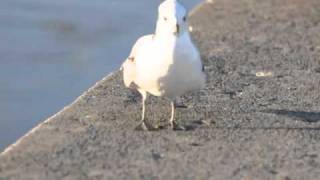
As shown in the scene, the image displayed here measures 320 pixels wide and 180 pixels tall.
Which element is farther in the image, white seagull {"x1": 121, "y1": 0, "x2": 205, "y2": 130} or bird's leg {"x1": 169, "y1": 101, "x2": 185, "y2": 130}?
bird's leg {"x1": 169, "y1": 101, "x2": 185, "y2": 130}

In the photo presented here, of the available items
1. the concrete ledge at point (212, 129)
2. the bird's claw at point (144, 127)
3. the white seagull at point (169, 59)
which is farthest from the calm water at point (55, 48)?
the white seagull at point (169, 59)

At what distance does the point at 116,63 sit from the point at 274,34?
→ 1.25 meters

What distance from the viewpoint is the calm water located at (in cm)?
771

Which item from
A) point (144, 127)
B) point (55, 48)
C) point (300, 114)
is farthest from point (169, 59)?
point (55, 48)

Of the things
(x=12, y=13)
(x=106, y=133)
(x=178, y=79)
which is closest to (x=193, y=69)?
(x=178, y=79)

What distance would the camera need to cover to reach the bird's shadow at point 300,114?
6363 millimetres

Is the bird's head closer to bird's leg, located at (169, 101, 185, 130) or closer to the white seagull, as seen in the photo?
the white seagull

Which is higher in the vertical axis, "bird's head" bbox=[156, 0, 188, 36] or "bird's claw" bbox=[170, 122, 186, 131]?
"bird's head" bbox=[156, 0, 188, 36]

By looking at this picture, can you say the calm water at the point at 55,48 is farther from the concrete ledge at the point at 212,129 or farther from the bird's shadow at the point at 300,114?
the bird's shadow at the point at 300,114

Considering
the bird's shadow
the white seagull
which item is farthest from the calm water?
the bird's shadow

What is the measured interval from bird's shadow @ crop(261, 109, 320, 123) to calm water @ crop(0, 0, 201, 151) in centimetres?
175

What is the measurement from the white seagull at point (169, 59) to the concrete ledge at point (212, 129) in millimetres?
274

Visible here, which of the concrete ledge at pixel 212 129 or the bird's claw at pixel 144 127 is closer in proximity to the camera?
the concrete ledge at pixel 212 129

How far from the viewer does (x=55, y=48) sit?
9.28 m
